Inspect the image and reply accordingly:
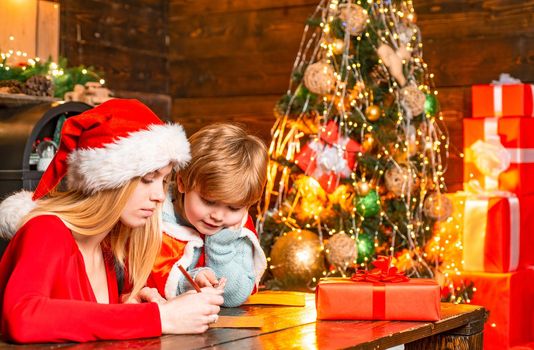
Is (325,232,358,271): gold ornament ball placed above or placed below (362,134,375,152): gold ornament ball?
below

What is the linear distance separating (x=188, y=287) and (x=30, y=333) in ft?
1.93

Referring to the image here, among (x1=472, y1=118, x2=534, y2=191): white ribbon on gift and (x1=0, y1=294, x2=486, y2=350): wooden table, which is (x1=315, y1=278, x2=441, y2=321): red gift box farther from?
(x1=472, y1=118, x2=534, y2=191): white ribbon on gift

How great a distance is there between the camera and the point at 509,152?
13.6ft

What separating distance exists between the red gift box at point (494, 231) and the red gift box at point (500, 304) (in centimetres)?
5

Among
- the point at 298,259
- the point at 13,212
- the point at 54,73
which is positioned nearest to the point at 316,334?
the point at 13,212

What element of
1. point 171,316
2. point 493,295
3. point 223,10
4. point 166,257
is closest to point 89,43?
point 223,10

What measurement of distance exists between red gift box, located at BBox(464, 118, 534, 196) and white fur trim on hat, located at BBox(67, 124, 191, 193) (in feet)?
7.94

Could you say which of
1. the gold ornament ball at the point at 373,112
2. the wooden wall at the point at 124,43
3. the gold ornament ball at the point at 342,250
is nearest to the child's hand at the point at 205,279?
the gold ornament ball at the point at 342,250

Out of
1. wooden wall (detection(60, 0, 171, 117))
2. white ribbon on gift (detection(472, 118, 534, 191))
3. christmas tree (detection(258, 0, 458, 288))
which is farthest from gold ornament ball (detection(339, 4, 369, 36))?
wooden wall (detection(60, 0, 171, 117))

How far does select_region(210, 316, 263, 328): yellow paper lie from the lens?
203 cm

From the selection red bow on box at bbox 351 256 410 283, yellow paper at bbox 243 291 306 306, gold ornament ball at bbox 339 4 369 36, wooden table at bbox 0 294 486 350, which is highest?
gold ornament ball at bbox 339 4 369 36

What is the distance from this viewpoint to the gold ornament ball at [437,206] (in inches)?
162

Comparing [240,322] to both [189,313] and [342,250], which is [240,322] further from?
[342,250]

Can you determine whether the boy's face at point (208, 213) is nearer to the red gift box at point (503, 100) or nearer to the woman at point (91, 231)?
the woman at point (91, 231)
